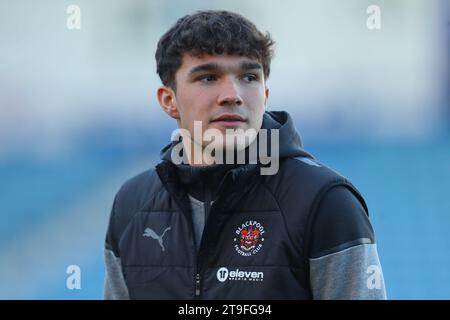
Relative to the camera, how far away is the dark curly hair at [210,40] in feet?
4.31

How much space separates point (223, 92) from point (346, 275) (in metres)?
0.42

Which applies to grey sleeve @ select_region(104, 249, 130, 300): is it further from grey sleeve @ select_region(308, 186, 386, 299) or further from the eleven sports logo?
grey sleeve @ select_region(308, 186, 386, 299)

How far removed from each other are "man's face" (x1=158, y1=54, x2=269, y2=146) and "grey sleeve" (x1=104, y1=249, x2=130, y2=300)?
12.3 inches

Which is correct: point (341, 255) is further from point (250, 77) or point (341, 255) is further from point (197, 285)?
point (250, 77)

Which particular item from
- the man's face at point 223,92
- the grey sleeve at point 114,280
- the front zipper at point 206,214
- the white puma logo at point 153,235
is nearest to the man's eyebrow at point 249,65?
the man's face at point 223,92

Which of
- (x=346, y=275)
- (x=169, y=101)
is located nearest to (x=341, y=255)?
(x=346, y=275)

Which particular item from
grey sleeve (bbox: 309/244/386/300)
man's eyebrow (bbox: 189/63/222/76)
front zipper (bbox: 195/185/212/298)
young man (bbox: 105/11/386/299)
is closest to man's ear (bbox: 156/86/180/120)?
young man (bbox: 105/11/386/299)

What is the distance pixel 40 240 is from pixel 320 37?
122 cm

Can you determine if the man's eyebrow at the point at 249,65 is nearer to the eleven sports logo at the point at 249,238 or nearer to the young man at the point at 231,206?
the young man at the point at 231,206

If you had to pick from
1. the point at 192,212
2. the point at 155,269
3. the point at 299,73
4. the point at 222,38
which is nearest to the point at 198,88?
the point at 222,38

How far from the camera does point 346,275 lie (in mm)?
1145

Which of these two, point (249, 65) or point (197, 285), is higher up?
point (249, 65)

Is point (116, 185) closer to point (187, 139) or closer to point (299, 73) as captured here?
point (299, 73)

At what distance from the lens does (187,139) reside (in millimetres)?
1372
